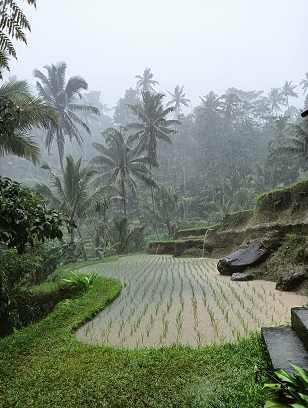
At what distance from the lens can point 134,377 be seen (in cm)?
258

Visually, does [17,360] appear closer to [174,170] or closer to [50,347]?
[50,347]

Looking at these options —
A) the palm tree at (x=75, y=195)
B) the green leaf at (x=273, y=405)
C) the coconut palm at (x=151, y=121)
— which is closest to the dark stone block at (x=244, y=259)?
the green leaf at (x=273, y=405)

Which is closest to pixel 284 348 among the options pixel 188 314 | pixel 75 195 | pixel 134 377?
pixel 134 377

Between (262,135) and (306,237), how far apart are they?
34.1 metres

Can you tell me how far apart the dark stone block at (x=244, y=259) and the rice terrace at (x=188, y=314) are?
Answer: 2.82 feet

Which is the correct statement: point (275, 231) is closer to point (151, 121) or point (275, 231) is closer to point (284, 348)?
point (284, 348)

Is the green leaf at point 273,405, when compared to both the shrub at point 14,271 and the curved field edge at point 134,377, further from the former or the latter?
the shrub at point 14,271

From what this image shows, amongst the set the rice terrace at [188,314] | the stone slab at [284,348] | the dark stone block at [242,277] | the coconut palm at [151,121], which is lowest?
the dark stone block at [242,277]

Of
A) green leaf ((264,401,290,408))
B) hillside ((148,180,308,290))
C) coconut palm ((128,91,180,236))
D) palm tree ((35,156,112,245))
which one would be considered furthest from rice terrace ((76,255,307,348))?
coconut palm ((128,91,180,236))

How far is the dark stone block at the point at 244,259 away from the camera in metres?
7.77

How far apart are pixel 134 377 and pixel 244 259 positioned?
5.88 metres

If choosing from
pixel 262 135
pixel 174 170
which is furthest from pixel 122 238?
pixel 262 135

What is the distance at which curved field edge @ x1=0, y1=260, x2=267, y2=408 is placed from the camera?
227 centimetres

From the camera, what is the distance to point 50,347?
11.7ft
